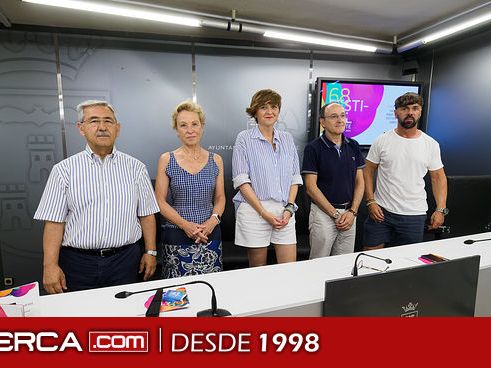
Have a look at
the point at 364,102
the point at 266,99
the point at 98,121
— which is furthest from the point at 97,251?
the point at 364,102

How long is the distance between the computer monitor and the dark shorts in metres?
1.45

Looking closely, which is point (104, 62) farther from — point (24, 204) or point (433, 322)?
point (433, 322)

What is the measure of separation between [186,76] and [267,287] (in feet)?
9.49

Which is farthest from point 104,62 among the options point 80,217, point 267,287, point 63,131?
point 267,287

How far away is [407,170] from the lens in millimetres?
2338

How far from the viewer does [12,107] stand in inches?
122

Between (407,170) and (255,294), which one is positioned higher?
(407,170)

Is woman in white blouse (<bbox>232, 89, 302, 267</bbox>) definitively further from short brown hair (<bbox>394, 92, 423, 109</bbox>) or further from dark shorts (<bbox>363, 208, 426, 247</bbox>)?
short brown hair (<bbox>394, 92, 423, 109</bbox>)

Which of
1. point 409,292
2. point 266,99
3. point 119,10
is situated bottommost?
point 409,292

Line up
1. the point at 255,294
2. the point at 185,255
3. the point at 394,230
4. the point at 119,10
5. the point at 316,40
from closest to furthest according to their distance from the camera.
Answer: the point at 255,294, the point at 185,255, the point at 394,230, the point at 119,10, the point at 316,40

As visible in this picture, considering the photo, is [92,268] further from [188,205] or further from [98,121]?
[98,121]

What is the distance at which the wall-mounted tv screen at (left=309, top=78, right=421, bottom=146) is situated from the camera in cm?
375

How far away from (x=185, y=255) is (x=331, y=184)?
1.15 m

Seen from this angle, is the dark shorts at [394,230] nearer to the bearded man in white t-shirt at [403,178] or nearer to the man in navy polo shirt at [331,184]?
the bearded man in white t-shirt at [403,178]
